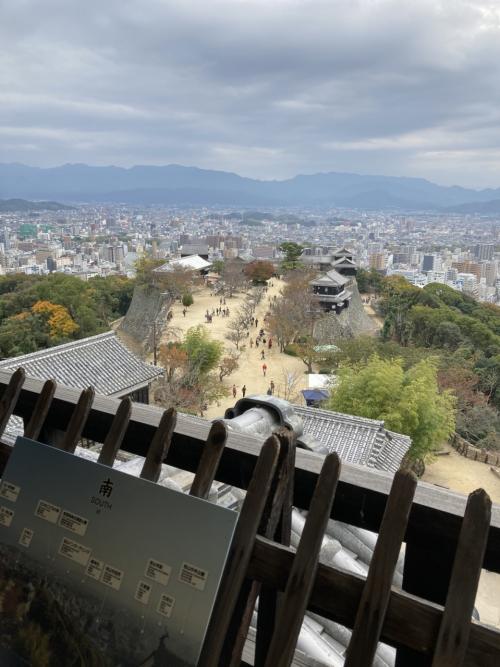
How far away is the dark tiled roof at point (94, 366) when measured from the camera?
1216 cm

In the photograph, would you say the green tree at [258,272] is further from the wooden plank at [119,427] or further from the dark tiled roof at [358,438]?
the wooden plank at [119,427]

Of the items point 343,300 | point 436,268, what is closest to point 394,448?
point 343,300

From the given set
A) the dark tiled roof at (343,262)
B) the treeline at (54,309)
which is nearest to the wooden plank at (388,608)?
the treeline at (54,309)

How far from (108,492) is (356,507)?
24.9 inches

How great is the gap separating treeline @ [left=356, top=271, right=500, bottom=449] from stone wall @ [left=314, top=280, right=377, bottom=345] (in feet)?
6.93

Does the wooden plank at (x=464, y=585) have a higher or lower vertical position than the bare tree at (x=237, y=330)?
higher

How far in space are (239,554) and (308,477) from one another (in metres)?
0.25

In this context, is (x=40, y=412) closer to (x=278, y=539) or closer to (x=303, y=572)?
(x=278, y=539)

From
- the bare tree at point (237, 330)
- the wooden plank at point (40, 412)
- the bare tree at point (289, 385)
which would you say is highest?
the wooden plank at point (40, 412)

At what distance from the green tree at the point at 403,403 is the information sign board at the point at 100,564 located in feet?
47.2

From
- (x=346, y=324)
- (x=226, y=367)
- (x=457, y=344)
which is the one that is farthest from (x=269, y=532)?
(x=346, y=324)

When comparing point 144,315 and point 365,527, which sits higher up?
point 365,527

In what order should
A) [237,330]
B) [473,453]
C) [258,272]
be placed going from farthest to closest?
1. [258,272]
2. [237,330]
3. [473,453]

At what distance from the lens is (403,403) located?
15.0m
